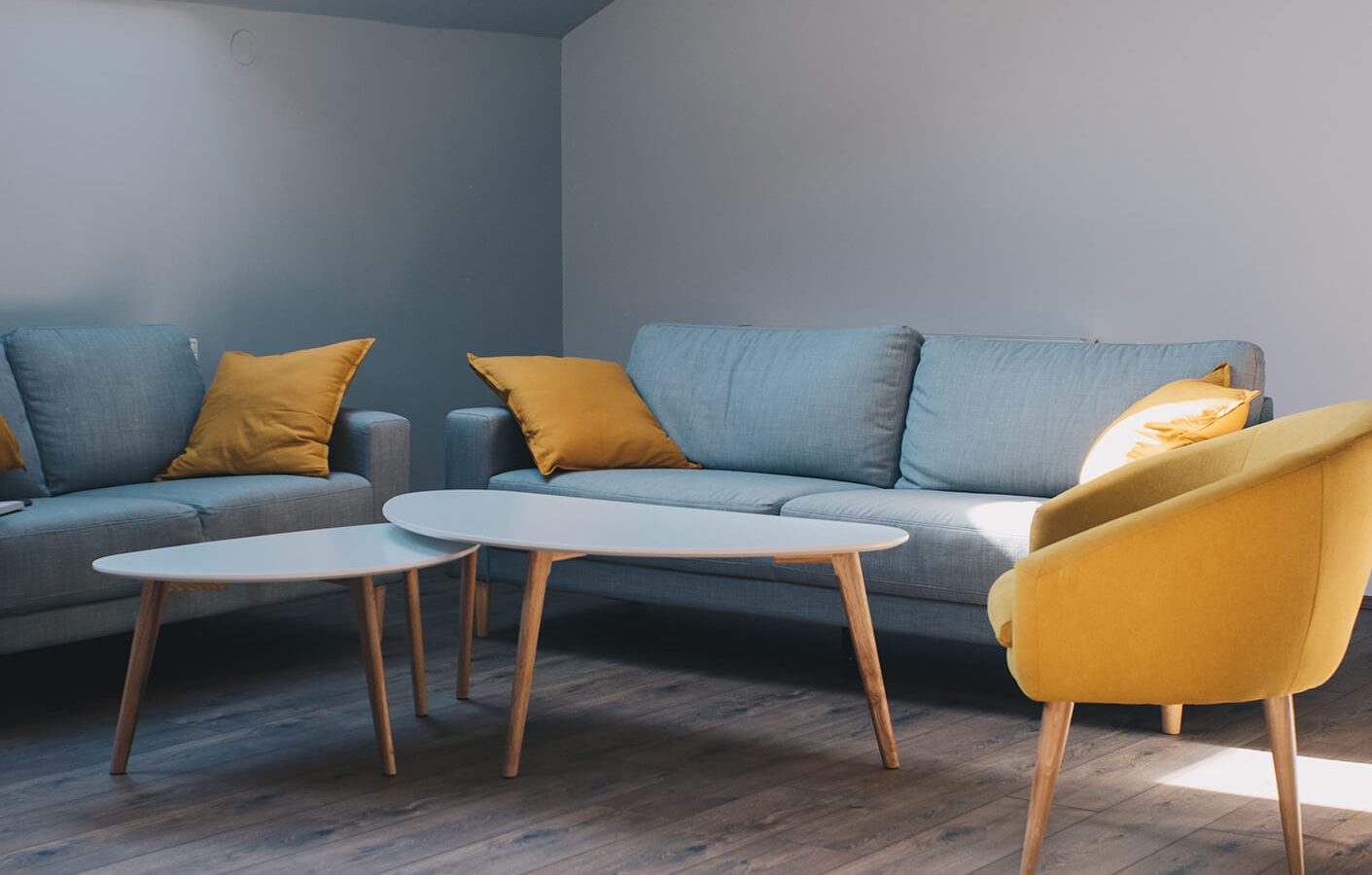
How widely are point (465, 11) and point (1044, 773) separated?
4.01 meters

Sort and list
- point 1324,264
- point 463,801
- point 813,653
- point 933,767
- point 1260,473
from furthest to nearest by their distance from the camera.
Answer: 1. point 1324,264
2. point 813,653
3. point 933,767
4. point 463,801
5. point 1260,473

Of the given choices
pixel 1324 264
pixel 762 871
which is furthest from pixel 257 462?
pixel 1324 264

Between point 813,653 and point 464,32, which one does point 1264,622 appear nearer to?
point 813,653

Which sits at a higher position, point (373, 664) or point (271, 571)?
point (271, 571)

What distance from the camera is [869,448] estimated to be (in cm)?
405

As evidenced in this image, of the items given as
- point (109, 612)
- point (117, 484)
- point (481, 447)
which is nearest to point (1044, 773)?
point (109, 612)

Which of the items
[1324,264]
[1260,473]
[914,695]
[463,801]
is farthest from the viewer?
[1324,264]

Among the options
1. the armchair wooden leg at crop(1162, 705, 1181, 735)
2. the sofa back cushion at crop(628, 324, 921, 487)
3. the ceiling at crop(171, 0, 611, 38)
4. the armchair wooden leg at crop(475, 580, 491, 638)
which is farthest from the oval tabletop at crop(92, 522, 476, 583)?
the ceiling at crop(171, 0, 611, 38)

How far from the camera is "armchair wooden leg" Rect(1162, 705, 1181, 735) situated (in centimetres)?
311

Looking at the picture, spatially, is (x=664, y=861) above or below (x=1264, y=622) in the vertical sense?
below

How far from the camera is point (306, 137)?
5.06 m

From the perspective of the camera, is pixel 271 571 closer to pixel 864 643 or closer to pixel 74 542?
pixel 74 542

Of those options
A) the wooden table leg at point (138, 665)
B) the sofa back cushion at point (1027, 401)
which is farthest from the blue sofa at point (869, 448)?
the wooden table leg at point (138, 665)

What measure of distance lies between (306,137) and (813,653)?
2.53m
